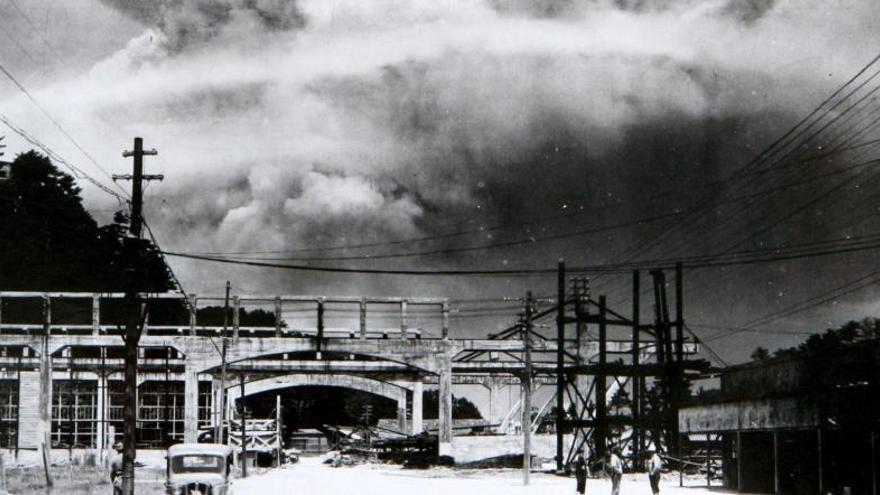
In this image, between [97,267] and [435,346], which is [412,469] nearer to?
[435,346]

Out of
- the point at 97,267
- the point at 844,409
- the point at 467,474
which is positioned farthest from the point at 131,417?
the point at 97,267

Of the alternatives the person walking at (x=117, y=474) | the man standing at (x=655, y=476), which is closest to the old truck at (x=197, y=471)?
the person walking at (x=117, y=474)

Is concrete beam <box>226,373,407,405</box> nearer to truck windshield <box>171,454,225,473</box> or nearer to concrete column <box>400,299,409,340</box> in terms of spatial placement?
concrete column <box>400,299,409,340</box>

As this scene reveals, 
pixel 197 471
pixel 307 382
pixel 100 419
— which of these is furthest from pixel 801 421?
pixel 100 419

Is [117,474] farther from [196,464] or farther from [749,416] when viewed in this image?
[749,416]

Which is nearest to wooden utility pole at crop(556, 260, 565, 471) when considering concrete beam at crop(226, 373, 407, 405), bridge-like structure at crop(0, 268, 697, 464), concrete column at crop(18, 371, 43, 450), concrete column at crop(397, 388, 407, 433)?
bridge-like structure at crop(0, 268, 697, 464)

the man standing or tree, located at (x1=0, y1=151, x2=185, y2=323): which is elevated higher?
tree, located at (x1=0, y1=151, x2=185, y2=323)
